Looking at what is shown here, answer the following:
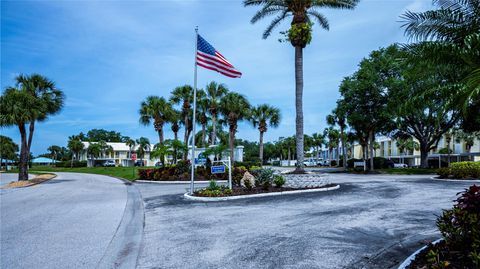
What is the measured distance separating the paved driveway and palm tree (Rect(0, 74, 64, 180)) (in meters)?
16.8

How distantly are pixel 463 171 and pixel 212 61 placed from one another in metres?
17.0

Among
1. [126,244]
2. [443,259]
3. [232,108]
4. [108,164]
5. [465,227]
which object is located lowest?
[108,164]

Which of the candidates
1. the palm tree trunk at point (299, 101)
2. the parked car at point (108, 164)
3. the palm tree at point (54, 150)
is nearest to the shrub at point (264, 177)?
the palm tree trunk at point (299, 101)

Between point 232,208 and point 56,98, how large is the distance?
21823 millimetres

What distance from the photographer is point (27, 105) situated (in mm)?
24422

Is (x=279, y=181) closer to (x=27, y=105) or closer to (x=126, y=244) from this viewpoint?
(x=126, y=244)

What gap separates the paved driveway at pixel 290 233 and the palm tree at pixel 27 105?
55.1 ft

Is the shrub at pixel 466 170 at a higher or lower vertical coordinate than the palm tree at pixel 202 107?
lower

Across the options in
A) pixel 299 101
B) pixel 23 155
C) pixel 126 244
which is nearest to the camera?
pixel 126 244

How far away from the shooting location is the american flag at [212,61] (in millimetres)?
15344

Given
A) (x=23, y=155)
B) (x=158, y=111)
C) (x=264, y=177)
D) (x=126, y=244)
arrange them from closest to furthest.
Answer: (x=126, y=244) < (x=264, y=177) < (x=23, y=155) < (x=158, y=111)

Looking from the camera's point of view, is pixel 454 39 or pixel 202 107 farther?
pixel 202 107

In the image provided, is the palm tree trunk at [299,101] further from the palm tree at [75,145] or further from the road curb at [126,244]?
the palm tree at [75,145]

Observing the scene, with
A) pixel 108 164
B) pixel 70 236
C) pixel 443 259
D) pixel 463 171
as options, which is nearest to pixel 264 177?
pixel 70 236
